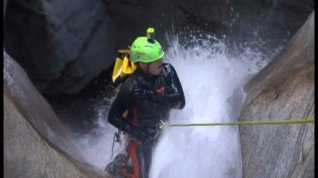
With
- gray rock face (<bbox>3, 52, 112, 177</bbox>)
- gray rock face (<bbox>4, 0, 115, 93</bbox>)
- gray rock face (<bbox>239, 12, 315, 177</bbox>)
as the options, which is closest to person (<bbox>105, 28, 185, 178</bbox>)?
gray rock face (<bbox>3, 52, 112, 177</bbox>)

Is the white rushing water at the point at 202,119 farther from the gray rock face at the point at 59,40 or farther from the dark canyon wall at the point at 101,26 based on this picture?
the gray rock face at the point at 59,40

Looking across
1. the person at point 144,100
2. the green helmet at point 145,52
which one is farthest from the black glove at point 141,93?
the green helmet at point 145,52

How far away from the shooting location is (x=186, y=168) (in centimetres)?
639

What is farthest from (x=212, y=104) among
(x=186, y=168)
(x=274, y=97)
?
(x=274, y=97)

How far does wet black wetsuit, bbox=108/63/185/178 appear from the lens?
4.99m

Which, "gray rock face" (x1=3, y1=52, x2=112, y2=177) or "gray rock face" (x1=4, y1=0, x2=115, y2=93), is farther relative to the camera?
"gray rock face" (x1=4, y1=0, x2=115, y2=93)

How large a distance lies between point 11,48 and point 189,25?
11.6 ft

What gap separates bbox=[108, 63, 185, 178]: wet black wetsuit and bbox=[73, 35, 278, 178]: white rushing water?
500 millimetres

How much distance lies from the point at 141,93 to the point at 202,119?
264 cm

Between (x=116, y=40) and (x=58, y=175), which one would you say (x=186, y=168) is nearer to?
(x=58, y=175)

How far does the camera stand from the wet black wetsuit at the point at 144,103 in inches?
197

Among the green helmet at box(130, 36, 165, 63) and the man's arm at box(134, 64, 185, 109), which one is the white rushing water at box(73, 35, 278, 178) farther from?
the green helmet at box(130, 36, 165, 63)

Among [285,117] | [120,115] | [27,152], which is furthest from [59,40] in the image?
[285,117]

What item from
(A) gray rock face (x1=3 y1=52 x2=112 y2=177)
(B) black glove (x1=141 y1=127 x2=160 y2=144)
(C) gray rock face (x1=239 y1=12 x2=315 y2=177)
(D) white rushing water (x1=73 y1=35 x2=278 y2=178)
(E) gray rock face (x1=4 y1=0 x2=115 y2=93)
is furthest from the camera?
(E) gray rock face (x1=4 y1=0 x2=115 y2=93)
